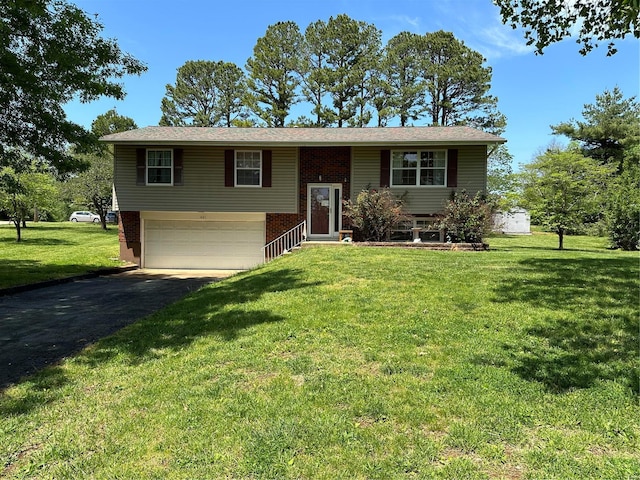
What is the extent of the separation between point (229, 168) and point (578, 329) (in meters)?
12.3

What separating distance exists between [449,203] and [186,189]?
9.11 m

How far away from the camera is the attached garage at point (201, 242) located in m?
15.1

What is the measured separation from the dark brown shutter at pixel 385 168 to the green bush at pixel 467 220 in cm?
222

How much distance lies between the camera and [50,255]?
51.1 ft

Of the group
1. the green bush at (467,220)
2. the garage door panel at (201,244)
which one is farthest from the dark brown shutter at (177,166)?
the green bush at (467,220)

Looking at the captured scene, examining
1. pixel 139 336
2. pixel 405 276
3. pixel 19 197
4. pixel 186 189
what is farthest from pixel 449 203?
pixel 19 197

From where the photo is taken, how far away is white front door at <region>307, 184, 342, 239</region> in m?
14.4

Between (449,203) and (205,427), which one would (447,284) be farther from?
(449,203)

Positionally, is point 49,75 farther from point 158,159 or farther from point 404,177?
point 404,177

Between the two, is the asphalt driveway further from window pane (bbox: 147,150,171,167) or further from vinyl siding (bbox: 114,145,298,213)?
window pane (bbox: 147,150,171,167)

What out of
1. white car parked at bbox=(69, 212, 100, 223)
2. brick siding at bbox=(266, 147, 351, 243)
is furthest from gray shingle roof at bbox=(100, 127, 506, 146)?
white car parked at bbox=(69, 212, 100, 223)

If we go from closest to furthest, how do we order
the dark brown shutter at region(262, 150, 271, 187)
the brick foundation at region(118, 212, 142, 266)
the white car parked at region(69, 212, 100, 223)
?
the dark brown shutter at region(262, 150, 271, 187) < the brick foundation at region(118, 212, 142, 266) < the white car parked at region(69, 212, 100, 223)

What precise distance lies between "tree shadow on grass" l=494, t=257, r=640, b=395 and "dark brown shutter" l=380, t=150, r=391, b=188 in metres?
7.34

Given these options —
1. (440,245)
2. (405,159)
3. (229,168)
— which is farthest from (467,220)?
(229,168)
